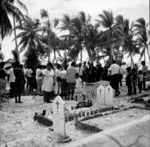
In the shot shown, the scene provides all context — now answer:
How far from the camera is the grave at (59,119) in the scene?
469cm

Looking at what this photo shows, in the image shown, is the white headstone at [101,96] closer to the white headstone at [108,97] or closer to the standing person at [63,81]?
the white headstone at [108,97]

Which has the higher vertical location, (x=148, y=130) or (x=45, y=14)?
(x=45, y=14)

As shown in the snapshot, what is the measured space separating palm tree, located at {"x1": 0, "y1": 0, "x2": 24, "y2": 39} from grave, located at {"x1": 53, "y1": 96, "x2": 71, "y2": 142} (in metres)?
15.9

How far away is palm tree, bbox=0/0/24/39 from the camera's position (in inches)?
750

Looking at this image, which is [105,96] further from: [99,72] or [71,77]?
[99,72]

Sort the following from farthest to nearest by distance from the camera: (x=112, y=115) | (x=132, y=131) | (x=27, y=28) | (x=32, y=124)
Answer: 1. (x=27, y=28)
2. (x=112, y=115)
3. (x=32, y=124)
4. (x=132, y=131)

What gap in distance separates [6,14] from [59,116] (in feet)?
53.4

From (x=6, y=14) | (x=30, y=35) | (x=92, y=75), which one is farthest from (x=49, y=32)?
(x=92, y=75)

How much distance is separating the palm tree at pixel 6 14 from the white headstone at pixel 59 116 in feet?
52.3

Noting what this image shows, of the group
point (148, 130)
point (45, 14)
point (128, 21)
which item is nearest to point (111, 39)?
point (128, 21)

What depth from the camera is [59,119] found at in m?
4.81

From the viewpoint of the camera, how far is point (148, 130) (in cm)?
243

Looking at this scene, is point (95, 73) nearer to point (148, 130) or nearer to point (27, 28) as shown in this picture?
point (148, 130)

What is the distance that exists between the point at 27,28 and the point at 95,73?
63.6ft
